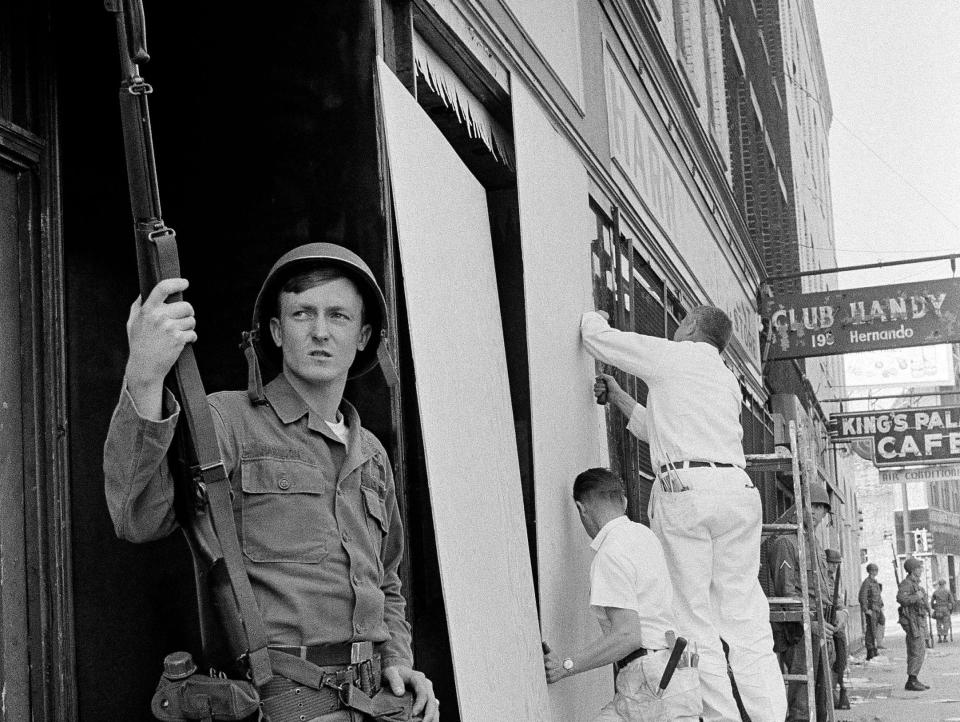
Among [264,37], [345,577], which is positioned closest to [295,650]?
[345,577]

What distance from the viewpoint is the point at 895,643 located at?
27.8 metres

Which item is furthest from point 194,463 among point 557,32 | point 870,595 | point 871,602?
point 871,602

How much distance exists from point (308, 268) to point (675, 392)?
3.15 m

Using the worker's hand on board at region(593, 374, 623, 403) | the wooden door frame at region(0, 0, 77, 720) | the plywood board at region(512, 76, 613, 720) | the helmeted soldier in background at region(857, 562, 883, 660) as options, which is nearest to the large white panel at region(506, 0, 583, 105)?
the plywood board at region(512, 76, 613, 720)

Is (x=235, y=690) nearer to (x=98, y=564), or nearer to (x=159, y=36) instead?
(x=98, y=564)

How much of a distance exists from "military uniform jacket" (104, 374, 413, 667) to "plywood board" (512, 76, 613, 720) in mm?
2071

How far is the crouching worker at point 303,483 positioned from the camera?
197 centimetres

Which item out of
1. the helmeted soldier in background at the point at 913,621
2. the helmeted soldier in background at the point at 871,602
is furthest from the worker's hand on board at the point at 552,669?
the helmeted soldier in background at the point at 871,602

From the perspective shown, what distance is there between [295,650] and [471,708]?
3.78ft

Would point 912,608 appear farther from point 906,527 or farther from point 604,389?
point 906,527

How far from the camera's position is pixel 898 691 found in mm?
14797

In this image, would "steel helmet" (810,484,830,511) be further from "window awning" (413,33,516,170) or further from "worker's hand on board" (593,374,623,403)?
"window awning" (413,33,516,170)

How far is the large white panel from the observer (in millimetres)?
5281

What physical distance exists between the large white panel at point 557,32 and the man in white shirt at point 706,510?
4.36ft
